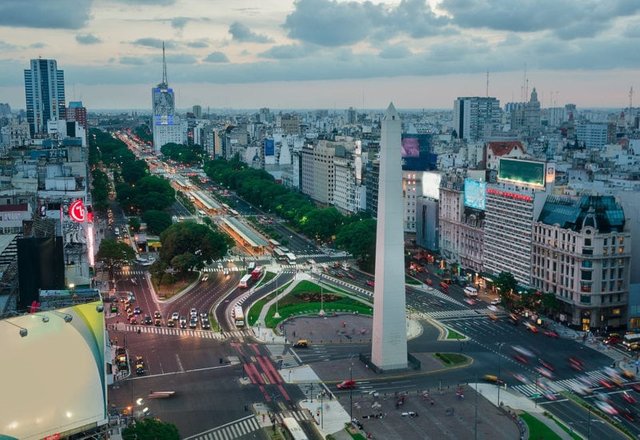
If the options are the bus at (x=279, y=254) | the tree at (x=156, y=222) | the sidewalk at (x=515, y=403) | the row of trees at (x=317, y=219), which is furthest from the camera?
the tree at (x=156, y=222)

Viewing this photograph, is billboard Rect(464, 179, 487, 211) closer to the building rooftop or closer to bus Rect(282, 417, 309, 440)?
the building rooftop

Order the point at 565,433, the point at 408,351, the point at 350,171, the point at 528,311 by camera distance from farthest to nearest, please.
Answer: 1. the point at 350,171
2. the point at 528,311
3. the point at 408,351
4. the point at 565,433

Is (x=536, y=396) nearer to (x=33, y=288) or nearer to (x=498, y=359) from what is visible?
(x=498, y=359)

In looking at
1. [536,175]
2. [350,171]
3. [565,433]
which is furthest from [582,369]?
[350,171]

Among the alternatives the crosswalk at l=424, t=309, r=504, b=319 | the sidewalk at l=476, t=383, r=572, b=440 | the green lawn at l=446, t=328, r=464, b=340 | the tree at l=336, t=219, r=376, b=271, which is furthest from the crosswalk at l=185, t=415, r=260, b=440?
the tree at l=336, t=219, r=376, b=271

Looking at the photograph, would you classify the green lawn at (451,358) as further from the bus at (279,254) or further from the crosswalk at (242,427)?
the bus at (279,254)

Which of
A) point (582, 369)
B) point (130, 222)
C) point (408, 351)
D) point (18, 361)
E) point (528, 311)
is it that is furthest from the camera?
point (130, 222)

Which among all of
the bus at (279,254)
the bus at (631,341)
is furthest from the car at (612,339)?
the bus at (279,254)
